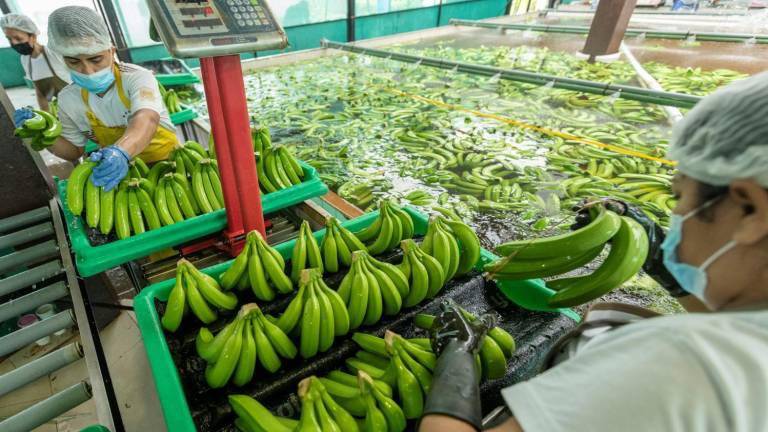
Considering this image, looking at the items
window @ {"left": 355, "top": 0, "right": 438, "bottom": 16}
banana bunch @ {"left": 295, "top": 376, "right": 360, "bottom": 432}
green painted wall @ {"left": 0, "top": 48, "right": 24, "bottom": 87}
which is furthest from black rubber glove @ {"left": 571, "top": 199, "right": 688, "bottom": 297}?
window @ {"left": 355, "top": 0, "right": 438, "bottom": 16}

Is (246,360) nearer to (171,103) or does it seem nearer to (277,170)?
(277,170)

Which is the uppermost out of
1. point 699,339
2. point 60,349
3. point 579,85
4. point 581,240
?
point 699,339

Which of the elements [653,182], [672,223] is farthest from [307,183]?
[653,182]

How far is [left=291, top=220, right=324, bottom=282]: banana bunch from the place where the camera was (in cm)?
185

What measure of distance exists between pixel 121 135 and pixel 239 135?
5.84 ft

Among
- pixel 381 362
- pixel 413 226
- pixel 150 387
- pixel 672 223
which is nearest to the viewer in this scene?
pixel 672 223

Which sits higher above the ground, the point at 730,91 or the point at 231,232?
the point at 730,91

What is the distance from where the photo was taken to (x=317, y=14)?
11.7m

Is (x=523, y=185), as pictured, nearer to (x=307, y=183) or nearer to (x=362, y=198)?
(x=362, y=198)

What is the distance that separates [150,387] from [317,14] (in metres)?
11.9

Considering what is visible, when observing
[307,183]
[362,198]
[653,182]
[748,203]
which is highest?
[748,203]

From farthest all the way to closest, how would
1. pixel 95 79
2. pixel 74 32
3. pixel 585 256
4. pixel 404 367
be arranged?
pixel 95 79, pixel 74 32, pixel 585 256, pixel 404 367

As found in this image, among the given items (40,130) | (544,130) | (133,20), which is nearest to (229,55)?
(40,130)

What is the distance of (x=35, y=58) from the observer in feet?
15.0
